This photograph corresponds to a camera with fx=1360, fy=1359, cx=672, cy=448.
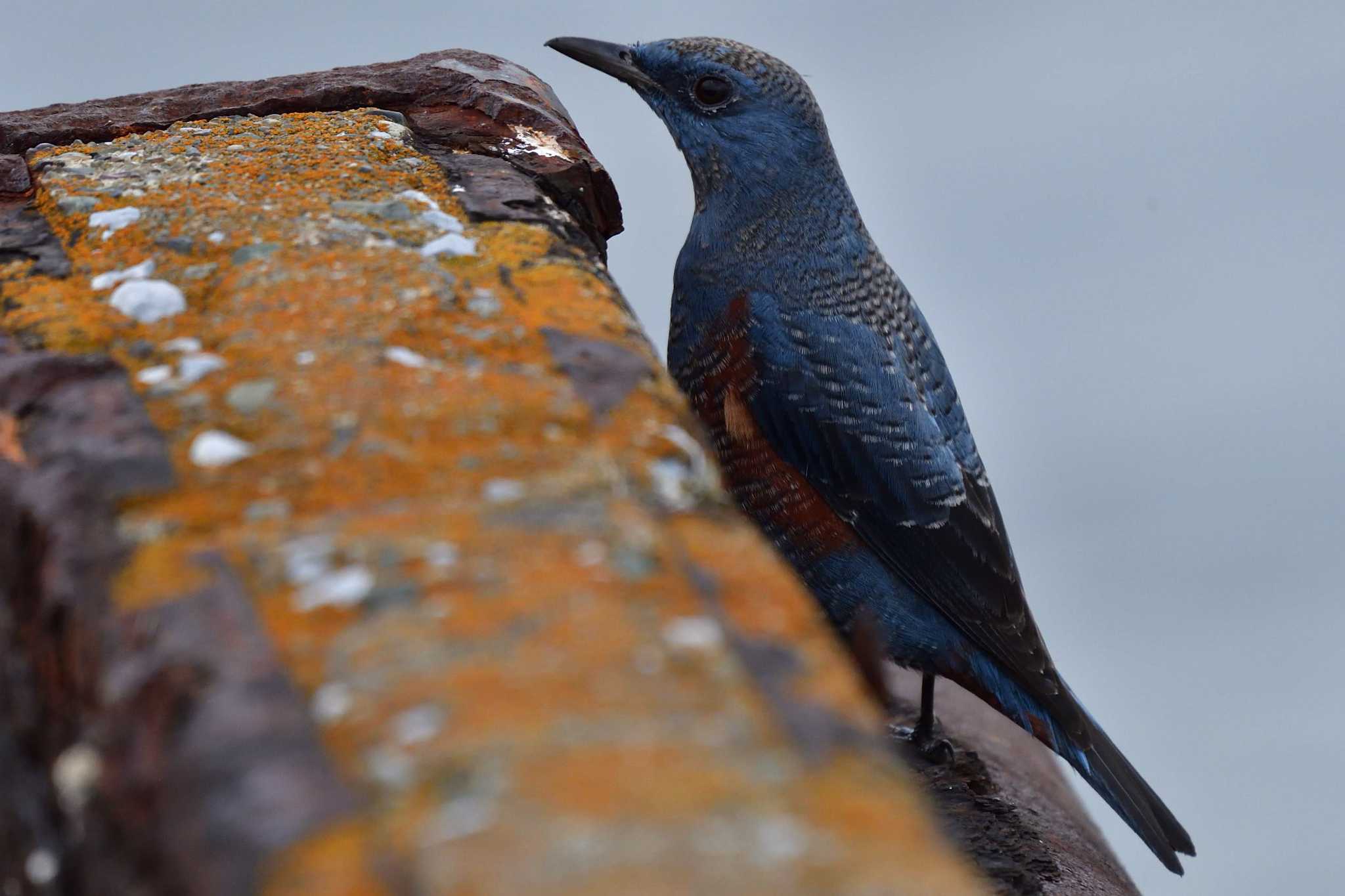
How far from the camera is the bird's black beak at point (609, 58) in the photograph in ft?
12.6

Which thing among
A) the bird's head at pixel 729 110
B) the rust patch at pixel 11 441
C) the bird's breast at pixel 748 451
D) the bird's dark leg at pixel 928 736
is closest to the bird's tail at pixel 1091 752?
the bird's dark leg at pixel 928 736

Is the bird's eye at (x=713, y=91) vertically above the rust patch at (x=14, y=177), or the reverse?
the bird's eye at (x=713, y=91)

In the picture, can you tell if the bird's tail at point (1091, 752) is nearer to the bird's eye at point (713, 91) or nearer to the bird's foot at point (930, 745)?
the bird's foot at point (930, 745)

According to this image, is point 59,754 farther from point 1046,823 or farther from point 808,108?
point 808,108

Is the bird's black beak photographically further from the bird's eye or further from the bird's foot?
the bird's foot

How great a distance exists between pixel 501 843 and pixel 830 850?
0.82 feet

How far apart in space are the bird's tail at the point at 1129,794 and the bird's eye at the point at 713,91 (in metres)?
1.94

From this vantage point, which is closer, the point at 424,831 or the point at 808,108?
the point at 424,831

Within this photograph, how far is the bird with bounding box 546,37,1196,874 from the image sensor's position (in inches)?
133

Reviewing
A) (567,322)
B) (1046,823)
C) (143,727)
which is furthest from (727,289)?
(143,727)

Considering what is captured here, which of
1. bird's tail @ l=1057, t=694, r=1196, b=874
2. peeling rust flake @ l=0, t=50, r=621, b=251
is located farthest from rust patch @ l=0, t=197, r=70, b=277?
bird's tail @ l=1057, t=694, r=1196, b=874

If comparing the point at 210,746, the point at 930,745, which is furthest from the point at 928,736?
the point at 210,746

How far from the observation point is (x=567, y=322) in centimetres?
177

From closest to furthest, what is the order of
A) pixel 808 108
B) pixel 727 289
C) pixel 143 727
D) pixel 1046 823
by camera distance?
1. pixel 143 727
2. pixel 1046 823
3. pixel 727 289
4. pixel 808 108
